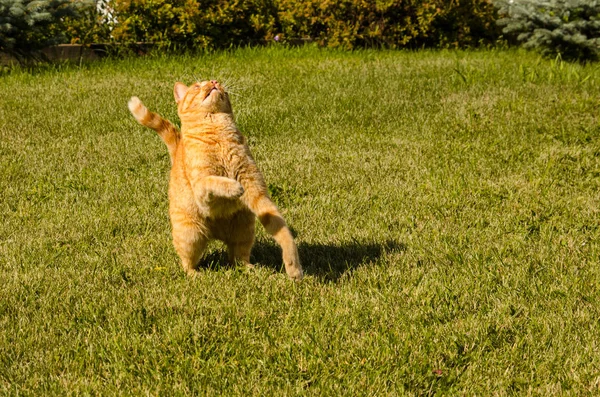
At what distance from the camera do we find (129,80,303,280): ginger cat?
12.6 feet

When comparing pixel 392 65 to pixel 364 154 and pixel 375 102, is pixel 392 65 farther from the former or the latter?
pixel 364 154

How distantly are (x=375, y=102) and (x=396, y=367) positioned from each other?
5154mm

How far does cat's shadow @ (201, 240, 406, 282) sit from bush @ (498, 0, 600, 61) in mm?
6141

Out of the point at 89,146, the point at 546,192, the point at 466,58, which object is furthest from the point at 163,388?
the point at 466,58

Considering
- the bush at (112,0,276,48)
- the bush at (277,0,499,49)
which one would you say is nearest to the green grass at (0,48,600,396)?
the bush at (112,0,276,48)

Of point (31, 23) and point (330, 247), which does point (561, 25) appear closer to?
point (330, 247)

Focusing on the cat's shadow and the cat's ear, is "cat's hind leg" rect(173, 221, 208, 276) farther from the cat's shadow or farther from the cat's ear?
the cat's ear

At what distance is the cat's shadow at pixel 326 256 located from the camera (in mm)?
4211

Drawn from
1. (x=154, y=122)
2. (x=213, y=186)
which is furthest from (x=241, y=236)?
(x=154, y=122)

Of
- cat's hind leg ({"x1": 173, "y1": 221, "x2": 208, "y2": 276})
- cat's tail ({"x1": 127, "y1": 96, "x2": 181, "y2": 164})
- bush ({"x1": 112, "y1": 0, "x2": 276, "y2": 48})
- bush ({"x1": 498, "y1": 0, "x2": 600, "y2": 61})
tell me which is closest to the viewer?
cat's hind leg ({"x1": 173, "y1": 221, "x2": 208, "y2": 276})

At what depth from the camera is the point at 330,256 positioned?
14.5 feet

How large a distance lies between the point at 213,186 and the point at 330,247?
3.79 ft

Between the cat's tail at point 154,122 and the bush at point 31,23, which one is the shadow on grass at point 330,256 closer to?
the cat's tail at point 154,122

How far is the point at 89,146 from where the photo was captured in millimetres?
6770
